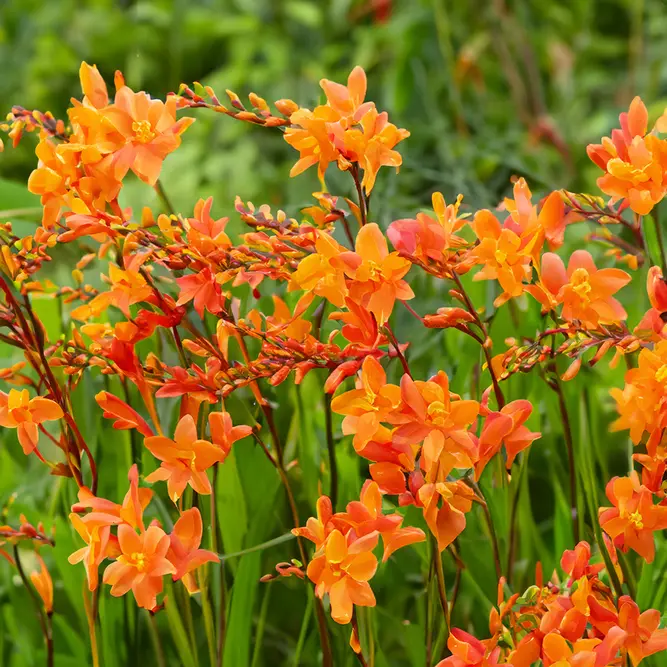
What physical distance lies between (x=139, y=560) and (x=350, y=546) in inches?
4.2

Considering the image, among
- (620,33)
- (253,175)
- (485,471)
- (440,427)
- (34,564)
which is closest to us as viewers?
(440,427)

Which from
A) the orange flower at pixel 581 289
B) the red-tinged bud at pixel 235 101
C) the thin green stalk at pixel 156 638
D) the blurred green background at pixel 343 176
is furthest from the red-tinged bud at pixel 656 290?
the thin green stalk at pixel 156 638

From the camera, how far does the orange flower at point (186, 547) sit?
1.59 feet

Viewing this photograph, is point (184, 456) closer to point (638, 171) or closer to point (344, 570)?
point (344, 570)

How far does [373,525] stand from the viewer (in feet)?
1.52

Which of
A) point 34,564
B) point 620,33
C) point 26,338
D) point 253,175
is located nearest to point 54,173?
point 26,338

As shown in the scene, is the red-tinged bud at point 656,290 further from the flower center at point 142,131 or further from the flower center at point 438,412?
the flower center at point 142,131

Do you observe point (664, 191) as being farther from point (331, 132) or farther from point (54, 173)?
point (54, 173)

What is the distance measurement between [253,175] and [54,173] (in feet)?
6.23

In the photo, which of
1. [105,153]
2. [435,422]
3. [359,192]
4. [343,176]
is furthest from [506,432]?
[343,176]

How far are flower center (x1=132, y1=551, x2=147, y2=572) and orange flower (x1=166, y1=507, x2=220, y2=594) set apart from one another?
1cm

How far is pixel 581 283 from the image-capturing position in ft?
1.63

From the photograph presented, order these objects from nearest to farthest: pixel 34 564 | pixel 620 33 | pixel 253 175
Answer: pixel 34 564 → pixel 253 175 → pixel 620 33

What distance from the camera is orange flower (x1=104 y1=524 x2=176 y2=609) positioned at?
0.47 m
